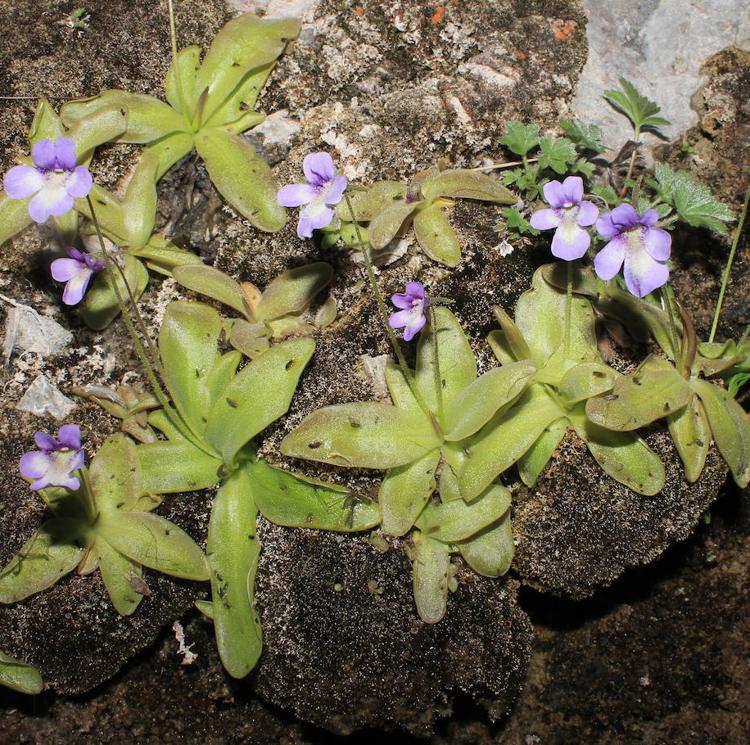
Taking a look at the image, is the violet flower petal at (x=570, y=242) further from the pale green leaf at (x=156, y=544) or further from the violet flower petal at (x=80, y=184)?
the pale green leaf at (x=156, y=544)

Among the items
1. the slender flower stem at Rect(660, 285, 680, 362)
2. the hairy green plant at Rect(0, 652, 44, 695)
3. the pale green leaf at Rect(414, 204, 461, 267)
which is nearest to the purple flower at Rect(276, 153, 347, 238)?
the pale green leaf at Rect(414, 204, 461, 267)

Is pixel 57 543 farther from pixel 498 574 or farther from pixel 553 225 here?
pixel 553 225

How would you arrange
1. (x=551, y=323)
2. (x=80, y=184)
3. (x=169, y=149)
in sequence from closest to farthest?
(x=80, y=184) < (x=551, y=323) < (x=169, y=149)

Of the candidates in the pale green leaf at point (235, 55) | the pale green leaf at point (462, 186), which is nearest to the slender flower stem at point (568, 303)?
the pale green leaf at point (462, 186)

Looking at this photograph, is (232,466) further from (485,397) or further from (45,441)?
(485,397)

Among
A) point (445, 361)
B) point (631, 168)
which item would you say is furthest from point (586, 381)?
point (631, 168)
